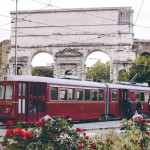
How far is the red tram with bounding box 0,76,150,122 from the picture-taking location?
17.4m

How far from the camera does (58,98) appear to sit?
1964cm

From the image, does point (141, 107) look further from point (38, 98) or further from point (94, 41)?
point (94, 41)

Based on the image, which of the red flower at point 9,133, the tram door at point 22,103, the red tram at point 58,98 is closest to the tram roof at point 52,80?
the red tram at point 58,98

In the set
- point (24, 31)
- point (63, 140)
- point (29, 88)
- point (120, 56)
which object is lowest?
point (63, 140)

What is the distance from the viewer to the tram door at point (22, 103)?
17.3m

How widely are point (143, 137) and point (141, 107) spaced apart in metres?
19.0

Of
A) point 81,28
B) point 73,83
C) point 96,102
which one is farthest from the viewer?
point 81,28

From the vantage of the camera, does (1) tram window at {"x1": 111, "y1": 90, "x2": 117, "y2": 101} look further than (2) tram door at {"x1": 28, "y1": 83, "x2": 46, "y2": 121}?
Yes

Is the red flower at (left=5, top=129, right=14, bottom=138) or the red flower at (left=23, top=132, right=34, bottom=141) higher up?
the red flower at (left=5, top=129, right=14, bottom=138)

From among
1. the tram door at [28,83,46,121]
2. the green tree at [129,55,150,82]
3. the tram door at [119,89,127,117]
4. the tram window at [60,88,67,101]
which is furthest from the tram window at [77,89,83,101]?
the green tree at [129,55,150,82]

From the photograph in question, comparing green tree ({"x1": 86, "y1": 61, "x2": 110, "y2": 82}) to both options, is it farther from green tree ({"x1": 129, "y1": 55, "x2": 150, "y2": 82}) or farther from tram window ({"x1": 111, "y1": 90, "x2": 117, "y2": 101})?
tram window ({"x1": 111, "y1": 90, "x2": 117, "y2": 101})

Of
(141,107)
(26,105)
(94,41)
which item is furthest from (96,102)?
(94,41)

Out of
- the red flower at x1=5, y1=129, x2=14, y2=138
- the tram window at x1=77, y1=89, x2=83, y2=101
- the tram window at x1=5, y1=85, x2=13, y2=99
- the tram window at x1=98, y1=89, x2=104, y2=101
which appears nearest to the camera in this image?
the red flower at x1=5, y1=129, x2=14, y2=138

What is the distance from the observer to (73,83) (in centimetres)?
2088
